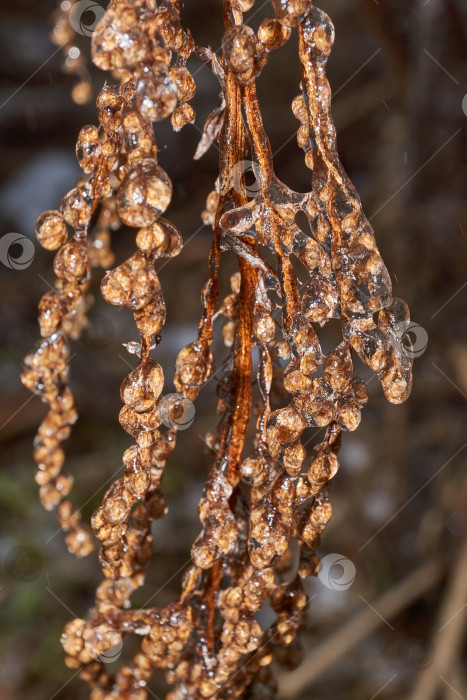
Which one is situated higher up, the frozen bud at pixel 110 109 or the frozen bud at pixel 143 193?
the frozen bud at pixel 110 109

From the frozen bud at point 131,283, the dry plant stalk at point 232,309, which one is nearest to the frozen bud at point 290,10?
the dry plant stalk at point 232,309

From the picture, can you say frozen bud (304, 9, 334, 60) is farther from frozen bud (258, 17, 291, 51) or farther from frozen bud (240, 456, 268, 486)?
frozen bud (240, 456, 268, 486)

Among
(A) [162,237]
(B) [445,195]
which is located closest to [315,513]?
(A) [162,237]

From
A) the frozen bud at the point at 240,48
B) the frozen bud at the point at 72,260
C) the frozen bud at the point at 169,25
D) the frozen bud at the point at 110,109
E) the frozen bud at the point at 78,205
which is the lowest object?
the frozen bud at the point at 72,260

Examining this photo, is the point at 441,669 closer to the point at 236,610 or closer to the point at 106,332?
the point at 236,610

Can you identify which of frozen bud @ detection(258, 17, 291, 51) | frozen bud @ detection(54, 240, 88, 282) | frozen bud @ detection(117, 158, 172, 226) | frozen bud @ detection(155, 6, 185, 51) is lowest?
frozen bud @ detection(54, 240, 88, 282)

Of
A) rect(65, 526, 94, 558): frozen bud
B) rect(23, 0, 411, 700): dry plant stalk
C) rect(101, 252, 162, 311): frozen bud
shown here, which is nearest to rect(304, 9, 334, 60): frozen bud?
rect(23, 0, 411, 700): dry plant stalk

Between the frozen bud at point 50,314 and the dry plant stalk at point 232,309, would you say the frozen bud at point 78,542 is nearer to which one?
the dry plant stalk at point 232,309

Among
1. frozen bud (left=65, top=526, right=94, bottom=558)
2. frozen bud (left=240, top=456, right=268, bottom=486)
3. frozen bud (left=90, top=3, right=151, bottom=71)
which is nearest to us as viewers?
frozen bud (left=90, top=3, right=151, bottom=71)
